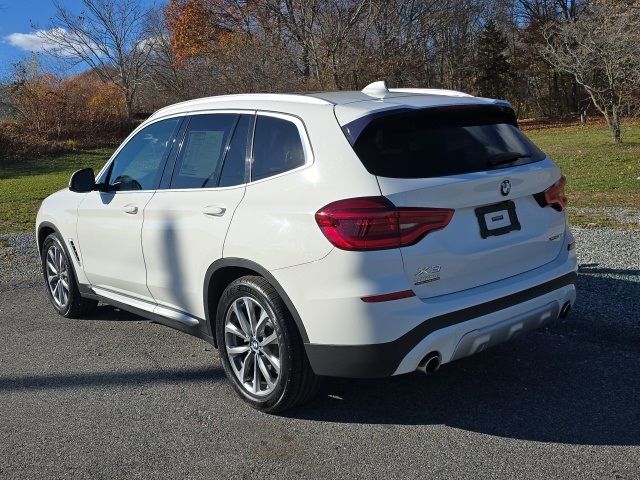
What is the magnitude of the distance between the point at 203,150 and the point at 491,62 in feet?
160

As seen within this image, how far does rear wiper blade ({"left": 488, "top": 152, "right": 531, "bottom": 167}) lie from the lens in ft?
12.8

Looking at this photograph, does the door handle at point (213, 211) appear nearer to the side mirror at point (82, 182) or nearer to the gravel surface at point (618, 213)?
the side mirror at point (82, 182)

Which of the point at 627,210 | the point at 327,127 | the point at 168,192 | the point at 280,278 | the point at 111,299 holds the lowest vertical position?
the point at 627,210

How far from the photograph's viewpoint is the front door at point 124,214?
16.3ft

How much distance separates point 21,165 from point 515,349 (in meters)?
27.2

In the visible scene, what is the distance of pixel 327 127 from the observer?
3789mm

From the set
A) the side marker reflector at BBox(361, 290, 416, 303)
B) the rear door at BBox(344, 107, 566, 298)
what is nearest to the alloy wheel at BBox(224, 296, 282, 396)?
the side marker reflector at BBox(361, 290, 416, 303)

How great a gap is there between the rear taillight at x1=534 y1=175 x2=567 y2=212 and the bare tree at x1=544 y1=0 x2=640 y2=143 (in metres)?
20.0

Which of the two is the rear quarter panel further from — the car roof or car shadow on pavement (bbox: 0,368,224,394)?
car shadow on pavement (bbox: 0,368,224,394)

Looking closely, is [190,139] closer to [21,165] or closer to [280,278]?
[280,278]

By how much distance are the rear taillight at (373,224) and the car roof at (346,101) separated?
22.6 inches

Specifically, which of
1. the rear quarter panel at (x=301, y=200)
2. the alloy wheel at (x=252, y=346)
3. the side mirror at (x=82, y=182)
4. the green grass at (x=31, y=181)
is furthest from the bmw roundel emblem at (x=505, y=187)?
the green grass at (x=31, y=181)

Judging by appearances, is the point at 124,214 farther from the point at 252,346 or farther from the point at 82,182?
the point at 252,346

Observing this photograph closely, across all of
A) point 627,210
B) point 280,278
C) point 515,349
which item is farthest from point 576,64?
point 280,278
